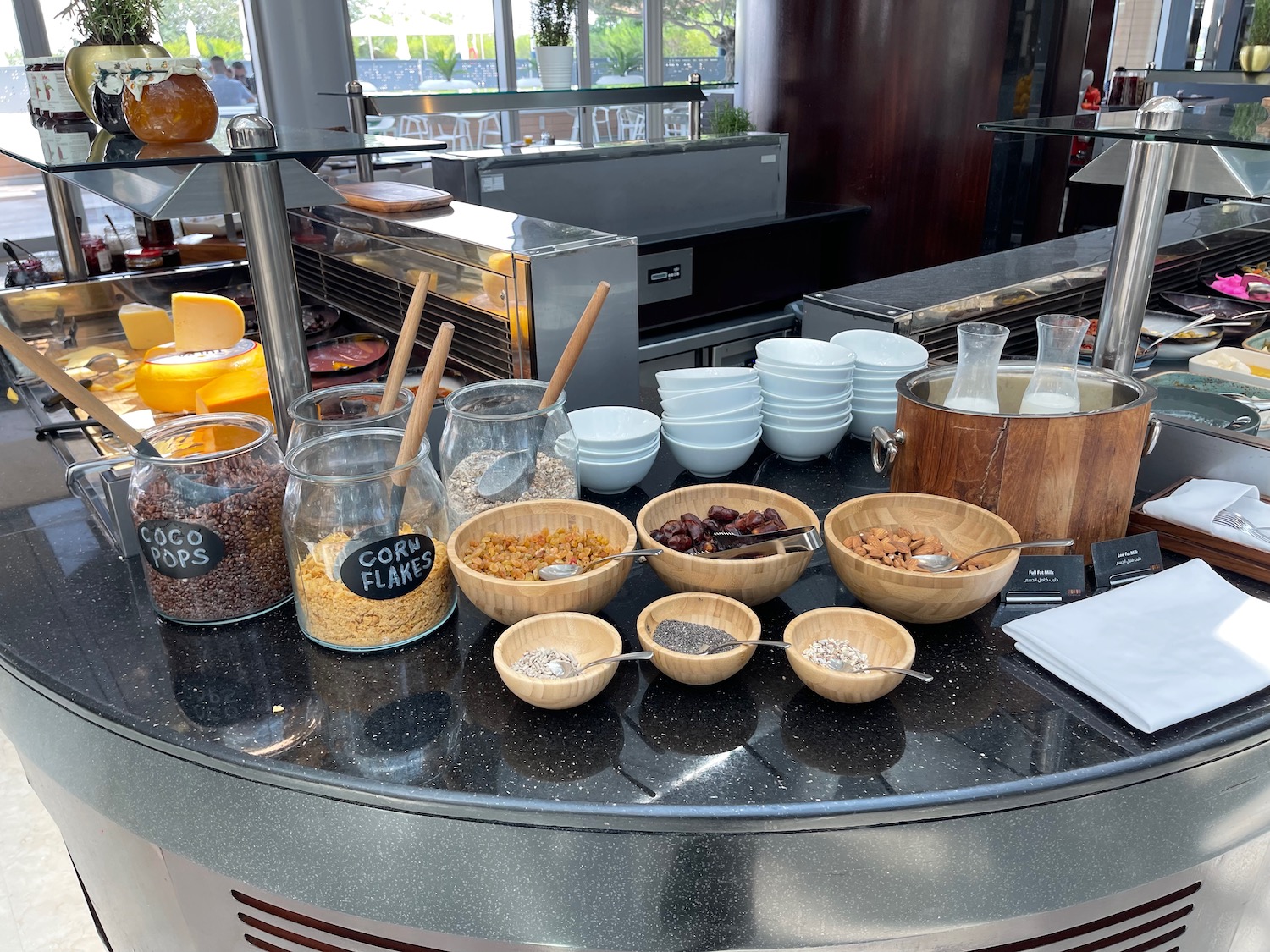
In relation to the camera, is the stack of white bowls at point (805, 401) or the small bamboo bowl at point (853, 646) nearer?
the small bamboo bowl at point (853, 646)

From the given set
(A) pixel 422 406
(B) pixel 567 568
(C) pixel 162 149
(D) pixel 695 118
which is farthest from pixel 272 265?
(D) pixel 695 118

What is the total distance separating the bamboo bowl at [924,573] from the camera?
0.90 meters

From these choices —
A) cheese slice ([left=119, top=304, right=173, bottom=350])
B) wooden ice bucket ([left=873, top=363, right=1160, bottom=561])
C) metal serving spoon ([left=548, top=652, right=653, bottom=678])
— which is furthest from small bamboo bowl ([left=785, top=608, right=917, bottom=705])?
cheese slice ([left=119, top=304, right=173, bottom=350])

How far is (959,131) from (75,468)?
3.57m

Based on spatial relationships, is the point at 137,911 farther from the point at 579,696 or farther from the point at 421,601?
the point at 579,696

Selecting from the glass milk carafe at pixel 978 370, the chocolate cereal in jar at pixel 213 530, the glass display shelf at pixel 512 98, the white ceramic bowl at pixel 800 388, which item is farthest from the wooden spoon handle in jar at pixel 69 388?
the glass display shelf at pixel 512 98

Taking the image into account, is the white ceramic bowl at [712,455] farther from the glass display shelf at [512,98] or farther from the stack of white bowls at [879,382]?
the glass display shelf at [512,98]

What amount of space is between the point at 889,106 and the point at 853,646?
3484mm

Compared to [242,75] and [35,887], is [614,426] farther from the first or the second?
[242,75]

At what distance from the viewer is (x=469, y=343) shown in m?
1.60

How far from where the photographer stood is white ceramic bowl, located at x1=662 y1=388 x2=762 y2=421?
127 cm

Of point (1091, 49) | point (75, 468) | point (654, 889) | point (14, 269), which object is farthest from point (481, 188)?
point (1091, 49)

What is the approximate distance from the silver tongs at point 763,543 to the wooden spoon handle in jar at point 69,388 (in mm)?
585

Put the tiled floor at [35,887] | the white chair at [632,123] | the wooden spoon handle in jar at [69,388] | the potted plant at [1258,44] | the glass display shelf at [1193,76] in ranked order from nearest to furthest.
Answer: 1. the wooden spoon handle in jar at [69,388]
2. the tiled floor at [35,887]
3. the potted plant at [1258,44]
4. the glass display shelf at [1193,76]
5. the white chair at [632,123]
